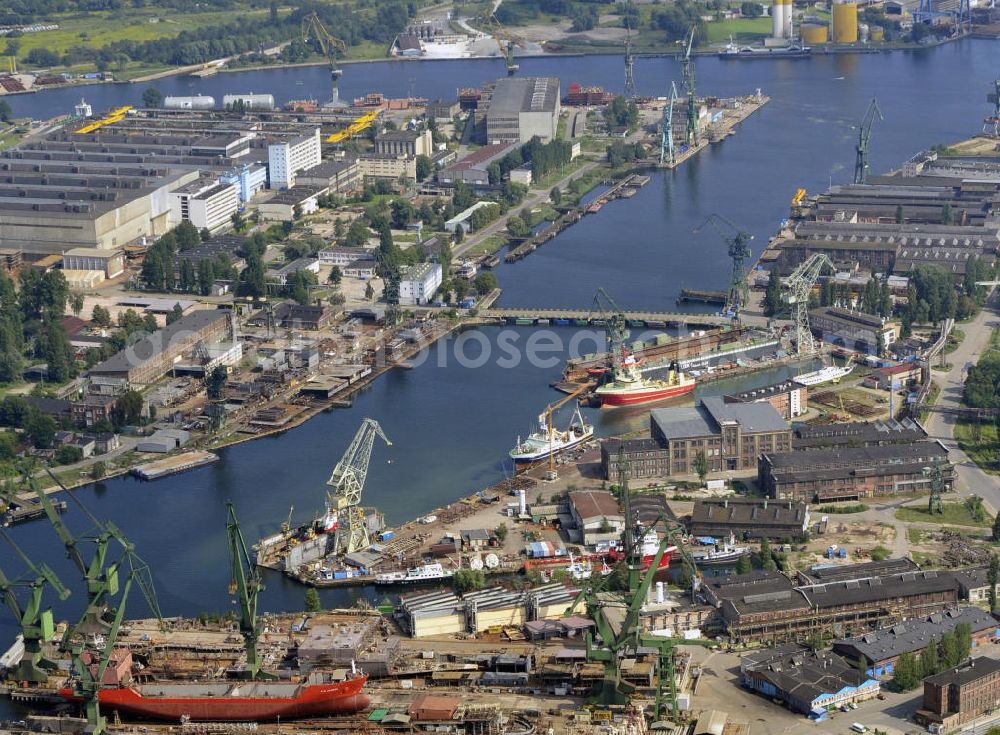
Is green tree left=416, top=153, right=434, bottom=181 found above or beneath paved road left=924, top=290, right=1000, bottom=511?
above

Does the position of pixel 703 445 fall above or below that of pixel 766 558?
above

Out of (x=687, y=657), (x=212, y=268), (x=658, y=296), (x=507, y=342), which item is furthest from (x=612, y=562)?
(x=212, y=268)

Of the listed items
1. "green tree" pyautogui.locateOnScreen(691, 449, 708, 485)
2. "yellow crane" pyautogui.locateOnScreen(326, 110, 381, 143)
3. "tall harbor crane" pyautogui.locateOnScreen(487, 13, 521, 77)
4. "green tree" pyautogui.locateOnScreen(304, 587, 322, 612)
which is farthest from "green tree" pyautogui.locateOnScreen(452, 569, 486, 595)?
"tall harbor crane" pyautogui.locateOnScreen(487, 13, 521, 77)

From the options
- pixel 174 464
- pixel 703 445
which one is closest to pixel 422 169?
pixel 174 464

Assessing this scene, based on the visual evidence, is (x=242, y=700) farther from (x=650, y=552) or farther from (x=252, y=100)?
(x=252, y=100)

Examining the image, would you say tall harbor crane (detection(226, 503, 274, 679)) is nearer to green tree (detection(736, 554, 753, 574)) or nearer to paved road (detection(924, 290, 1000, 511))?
green tree (detection(736, 554, 753, 574))

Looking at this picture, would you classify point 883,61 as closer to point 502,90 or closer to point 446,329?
point 502,90

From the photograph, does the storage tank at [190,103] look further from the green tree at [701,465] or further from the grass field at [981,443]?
the grass field at [981,443]
